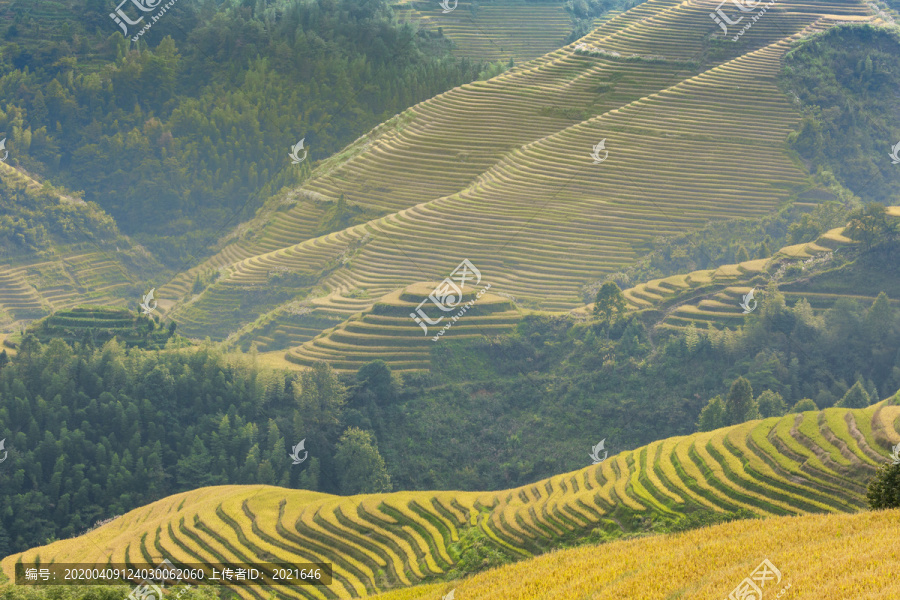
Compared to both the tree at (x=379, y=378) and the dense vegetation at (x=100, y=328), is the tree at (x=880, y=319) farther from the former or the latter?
the dense vegetation at (x=100, y=328)

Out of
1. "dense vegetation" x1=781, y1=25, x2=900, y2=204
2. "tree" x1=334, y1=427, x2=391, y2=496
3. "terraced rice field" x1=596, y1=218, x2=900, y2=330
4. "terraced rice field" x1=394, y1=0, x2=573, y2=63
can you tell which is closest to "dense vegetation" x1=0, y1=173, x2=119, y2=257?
"terraced rice field" x1=394, y1=0, x2=573, y2=63

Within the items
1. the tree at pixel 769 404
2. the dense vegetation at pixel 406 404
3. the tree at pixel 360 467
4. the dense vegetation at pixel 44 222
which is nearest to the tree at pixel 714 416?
the tree at pixel 769 404

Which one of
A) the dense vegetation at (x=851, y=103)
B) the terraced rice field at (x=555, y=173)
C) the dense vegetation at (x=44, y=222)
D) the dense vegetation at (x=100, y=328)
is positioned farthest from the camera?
the dense vegetation at (x=44, y=222)

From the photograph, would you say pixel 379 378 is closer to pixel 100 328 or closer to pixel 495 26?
pixel 100 328

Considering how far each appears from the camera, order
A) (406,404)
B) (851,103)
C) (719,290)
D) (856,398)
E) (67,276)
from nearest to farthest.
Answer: (856,398) → (406,404) → (719,290) → (67,276) → (851,103)

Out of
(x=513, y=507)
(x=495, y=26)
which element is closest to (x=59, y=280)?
(x=513, y=507)

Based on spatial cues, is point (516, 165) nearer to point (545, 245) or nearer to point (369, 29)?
point (545, 245)
